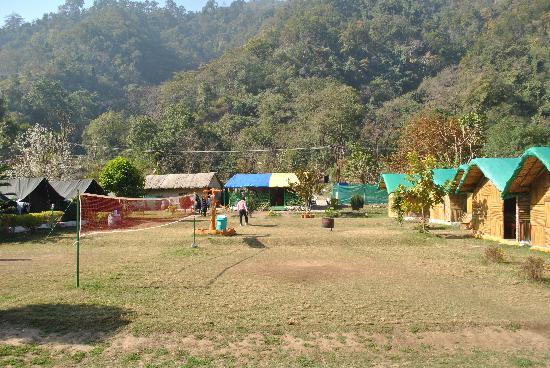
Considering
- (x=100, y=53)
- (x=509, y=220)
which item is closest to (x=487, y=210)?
(x=509, y=220)

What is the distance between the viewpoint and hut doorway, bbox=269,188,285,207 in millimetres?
47162

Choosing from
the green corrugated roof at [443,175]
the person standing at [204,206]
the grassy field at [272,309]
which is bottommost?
the grassy field at [272,309]

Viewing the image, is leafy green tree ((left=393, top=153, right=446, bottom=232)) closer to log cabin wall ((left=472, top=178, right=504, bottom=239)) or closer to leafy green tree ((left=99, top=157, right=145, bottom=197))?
log cabin wall ((left=472, top=178, right=504, bottom=239))

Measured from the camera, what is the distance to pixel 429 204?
25.0m

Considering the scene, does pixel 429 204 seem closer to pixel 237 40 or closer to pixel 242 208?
pixel 242 208

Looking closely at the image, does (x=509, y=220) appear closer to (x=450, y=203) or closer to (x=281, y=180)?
(x=450, y=203)

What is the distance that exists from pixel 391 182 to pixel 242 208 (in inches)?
501

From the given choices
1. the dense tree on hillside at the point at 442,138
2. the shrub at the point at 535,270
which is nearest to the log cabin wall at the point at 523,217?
the shrub at the point at 535,270

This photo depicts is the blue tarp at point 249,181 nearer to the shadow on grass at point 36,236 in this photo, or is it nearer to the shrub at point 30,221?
the shadow on grass at point 36,236

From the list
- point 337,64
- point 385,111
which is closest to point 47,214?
point 385,111

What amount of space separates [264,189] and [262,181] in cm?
153

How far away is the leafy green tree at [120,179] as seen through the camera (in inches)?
1474

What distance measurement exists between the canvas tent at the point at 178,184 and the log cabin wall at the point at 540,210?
3437 centimetres

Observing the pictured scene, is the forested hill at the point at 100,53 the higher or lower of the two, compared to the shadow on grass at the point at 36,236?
higher
